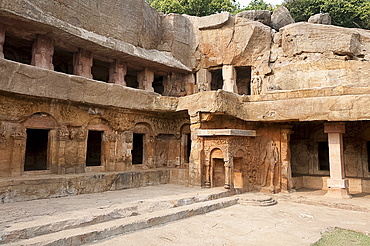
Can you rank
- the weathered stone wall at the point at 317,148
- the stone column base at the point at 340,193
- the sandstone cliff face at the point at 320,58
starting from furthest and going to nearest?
the sandstone cliff face at the point at 320,58 → the weathered stone wall at the point at 317,148 → the stone column base at the point at 340,193

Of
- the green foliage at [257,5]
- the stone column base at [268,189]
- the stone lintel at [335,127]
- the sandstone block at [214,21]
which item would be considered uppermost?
the green foliage at [257,5]

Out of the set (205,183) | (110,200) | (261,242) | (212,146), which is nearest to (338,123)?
(212,146)

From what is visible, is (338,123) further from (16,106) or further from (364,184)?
(16,106)

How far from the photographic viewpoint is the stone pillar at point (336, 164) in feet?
32.3

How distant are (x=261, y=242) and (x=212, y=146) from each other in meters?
5.24

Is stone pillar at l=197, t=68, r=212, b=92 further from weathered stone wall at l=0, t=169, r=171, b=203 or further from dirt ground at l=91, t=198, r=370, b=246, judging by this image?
dirt ground at l=91, t=198, r=370, b=246

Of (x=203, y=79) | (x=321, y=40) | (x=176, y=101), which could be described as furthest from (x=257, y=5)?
(x=176, y=101)

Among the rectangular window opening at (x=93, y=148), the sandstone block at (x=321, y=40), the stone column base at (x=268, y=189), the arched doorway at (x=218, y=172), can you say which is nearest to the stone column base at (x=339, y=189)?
the stone column base at (x=268, y=189)

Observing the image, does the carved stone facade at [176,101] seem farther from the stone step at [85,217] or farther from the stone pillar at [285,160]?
the stone step at [85,217]

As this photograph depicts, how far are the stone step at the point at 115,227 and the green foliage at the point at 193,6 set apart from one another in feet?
57.4

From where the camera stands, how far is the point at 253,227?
6.46 metres

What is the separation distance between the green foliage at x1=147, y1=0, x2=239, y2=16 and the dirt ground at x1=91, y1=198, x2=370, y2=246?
1731cm

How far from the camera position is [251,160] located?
36.7 feet

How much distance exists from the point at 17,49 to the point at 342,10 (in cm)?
2192
